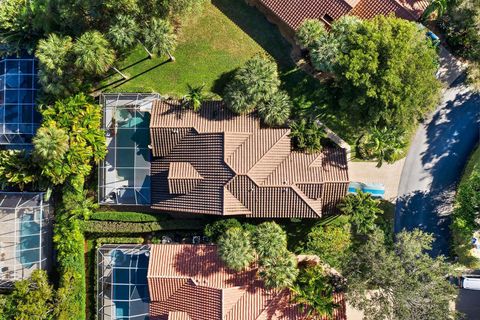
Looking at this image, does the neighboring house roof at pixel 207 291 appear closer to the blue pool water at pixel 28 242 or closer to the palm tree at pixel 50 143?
the blue pool water at pixel 28 242

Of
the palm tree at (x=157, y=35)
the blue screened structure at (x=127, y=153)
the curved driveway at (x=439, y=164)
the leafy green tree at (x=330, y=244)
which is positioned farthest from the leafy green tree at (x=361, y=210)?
the palm tree at (x=157, y=35)

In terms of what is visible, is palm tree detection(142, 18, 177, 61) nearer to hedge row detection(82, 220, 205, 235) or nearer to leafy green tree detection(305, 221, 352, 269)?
hedge row detection(82, 220, 205, 235)

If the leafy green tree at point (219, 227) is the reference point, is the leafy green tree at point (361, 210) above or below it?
above

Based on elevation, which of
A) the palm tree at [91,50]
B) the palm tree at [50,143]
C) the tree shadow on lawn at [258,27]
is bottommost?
the palm tree at [50,143]

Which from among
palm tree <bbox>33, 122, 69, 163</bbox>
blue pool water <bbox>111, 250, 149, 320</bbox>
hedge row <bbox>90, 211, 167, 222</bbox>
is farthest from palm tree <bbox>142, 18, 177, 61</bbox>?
blue pool water <bbox>111, 250, 149, 320</bbox>

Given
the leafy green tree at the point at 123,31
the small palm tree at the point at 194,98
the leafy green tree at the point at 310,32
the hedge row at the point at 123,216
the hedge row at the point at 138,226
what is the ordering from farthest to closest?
the hedge row at the point at 138,226 → the hedge row at the point at 123,216 → the small palm tree at the point at 194,98 → the leafy green tree at the point at 310,32 → the leafy green tree at the point at 123,31

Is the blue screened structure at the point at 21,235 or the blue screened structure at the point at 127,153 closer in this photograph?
the blue screened structure at the point at 21,235

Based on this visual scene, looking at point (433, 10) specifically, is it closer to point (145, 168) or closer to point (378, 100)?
point (378, 100)
